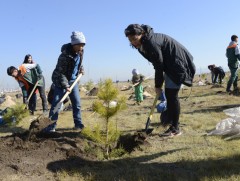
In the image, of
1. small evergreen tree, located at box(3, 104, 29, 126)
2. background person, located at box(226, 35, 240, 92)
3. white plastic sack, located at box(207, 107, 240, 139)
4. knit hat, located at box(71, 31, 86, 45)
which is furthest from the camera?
background person, located at box(226, 35, 240, 92)

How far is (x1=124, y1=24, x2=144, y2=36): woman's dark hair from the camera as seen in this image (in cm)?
401

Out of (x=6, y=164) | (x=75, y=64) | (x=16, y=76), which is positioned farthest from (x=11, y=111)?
(x=6, y=164)

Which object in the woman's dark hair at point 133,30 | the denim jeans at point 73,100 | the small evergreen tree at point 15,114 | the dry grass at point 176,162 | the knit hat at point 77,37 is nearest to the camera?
the dry grass at point 176,162

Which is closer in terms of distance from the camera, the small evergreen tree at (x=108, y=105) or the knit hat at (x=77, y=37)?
the small evergreen tree at (x=108, y=105)

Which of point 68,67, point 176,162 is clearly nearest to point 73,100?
point 68,67

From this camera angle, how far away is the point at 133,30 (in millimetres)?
4004

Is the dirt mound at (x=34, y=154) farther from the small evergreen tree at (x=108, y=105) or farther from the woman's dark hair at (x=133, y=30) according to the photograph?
the woman's dark hair at (x=133, y=30)

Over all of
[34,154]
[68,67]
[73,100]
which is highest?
[68,67]

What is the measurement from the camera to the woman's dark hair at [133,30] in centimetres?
401

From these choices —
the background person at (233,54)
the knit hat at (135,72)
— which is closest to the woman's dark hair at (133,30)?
the background person at (233,54)

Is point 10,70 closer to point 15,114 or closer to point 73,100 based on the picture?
point 15,114

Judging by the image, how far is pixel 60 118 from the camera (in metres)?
7.74

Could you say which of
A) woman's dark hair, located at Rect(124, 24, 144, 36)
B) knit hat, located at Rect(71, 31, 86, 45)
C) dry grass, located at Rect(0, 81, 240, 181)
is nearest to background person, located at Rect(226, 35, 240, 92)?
dry grass, located at Rect(0, 81, 240, 181)

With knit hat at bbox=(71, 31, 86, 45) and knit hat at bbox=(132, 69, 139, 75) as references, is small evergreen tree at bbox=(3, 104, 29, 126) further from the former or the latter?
knit hat at bbox=(132, 69, 139, 75)
